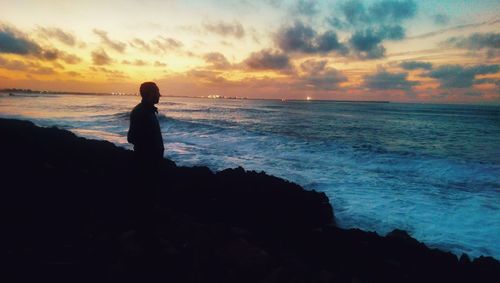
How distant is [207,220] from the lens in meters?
6.11

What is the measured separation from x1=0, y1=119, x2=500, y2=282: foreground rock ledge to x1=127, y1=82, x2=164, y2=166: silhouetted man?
32 centimetres

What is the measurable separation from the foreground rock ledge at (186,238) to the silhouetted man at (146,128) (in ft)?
1.03

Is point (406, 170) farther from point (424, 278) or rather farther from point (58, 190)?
point (58, 190)

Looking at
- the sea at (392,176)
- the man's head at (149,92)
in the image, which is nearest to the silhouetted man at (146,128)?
the man's head at (149,92)

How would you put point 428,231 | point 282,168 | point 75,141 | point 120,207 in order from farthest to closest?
point 75,141 < point 282,168 < point 428,231 < point 120,207

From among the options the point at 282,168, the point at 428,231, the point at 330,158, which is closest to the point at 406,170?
the point at 330,158

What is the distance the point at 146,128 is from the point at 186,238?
193cm

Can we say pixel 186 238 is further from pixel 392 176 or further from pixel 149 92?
pixel 392 176

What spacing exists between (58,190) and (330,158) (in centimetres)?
1170

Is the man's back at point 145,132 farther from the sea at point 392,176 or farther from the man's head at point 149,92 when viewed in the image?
the sea at point 392,176

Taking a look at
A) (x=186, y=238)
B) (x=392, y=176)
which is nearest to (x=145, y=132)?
(x=186, y=238)

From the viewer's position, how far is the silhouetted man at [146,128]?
3709 mm

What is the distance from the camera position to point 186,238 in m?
4.75

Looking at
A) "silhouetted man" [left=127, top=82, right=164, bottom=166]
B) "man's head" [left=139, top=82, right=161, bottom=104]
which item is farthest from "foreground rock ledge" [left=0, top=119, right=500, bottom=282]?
"man's head" [left=139, top=82, right=161, bottom=104]
